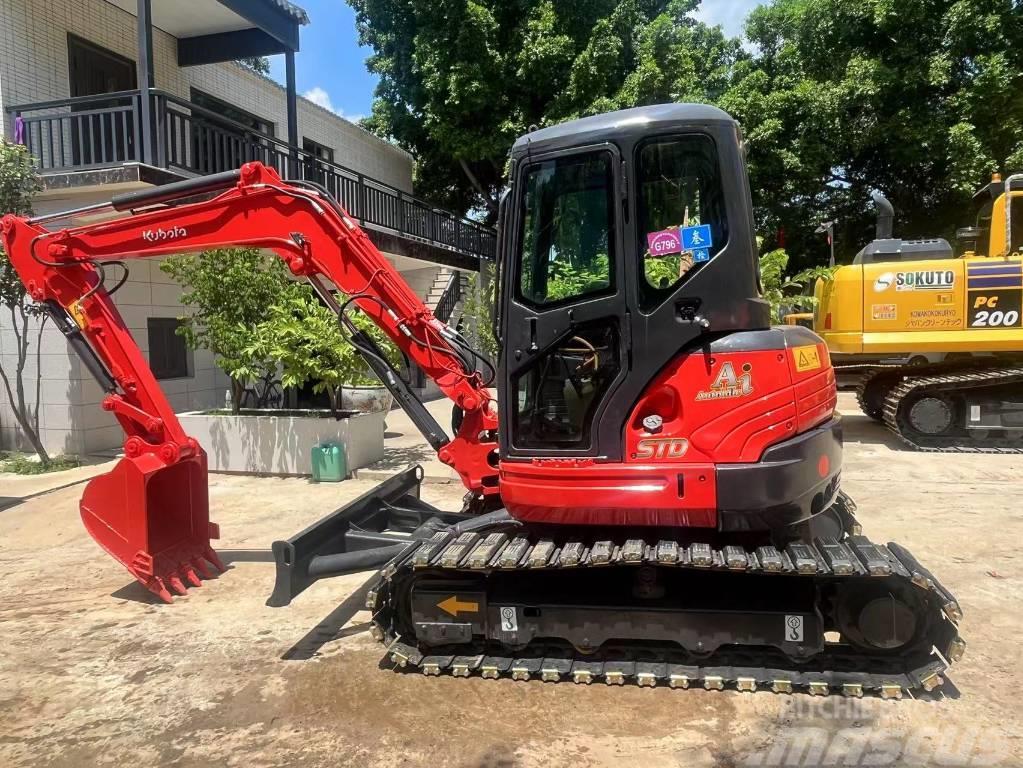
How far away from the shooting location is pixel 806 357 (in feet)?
11.6

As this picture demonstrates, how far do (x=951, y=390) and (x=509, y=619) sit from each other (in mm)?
8197

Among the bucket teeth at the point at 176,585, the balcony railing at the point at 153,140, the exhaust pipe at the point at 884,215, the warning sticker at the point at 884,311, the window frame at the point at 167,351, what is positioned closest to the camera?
the bucket teeth at the point at 176,585

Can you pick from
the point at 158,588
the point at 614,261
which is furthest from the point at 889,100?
the point at 158,588

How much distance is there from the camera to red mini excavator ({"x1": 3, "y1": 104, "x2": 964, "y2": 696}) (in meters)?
3.29

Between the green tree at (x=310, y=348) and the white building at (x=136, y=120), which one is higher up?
the white building at (x=136, y=120)

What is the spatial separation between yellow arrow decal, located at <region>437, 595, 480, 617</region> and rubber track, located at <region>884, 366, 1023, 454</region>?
25.8 ft

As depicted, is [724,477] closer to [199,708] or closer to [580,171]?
[580,171]

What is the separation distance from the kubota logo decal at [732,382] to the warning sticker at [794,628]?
3.44 feet

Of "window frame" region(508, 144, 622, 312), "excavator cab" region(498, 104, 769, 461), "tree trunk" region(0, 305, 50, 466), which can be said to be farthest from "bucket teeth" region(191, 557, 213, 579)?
"tree trunk" region(0, 305, 50, 466)

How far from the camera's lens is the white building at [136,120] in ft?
29.9

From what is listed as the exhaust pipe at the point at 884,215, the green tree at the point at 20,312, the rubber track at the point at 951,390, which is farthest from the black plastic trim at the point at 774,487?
the exhaust pipe at the point at 884,215

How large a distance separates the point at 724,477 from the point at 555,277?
1218mm

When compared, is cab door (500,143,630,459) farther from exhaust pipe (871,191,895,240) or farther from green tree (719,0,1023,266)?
green tree (719,0,1023,266)

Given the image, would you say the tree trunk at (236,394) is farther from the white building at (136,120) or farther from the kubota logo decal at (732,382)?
the kubota logo decal at (732,382)
